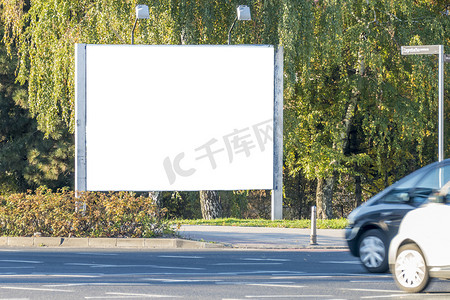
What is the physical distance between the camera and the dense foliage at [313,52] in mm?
26453

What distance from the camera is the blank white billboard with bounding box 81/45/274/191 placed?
2316 cm

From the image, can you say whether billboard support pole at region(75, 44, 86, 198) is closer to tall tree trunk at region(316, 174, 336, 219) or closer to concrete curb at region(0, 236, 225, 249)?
concrete curb at region(0, 236, 225, 249)

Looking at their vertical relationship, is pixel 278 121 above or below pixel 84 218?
above

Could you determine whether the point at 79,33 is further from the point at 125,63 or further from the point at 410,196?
the point at 410,196

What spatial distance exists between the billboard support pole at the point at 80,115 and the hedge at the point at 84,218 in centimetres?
216

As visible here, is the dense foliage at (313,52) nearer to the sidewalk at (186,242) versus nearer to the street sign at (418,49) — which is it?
the street sign at (418,49)

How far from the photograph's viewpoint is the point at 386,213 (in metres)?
12.1

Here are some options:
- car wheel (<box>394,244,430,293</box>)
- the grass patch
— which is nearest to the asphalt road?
car wheel (<box>394,244,430,293</box>)

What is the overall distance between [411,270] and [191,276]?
11.7 ft

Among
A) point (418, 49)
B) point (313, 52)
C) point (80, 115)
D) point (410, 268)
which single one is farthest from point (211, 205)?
point (410, 268)

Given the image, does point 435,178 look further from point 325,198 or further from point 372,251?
point 325,198

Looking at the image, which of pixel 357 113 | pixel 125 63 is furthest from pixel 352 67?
pixel 125 63

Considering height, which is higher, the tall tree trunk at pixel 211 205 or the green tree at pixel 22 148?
the green tree at pixel 22 148

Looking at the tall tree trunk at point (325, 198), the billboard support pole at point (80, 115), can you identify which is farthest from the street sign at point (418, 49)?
the tall tree trunk at point (325, 198)
